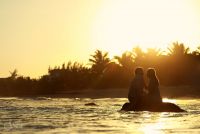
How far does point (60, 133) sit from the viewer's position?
11.8 metres

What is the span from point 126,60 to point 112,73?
8.89ft

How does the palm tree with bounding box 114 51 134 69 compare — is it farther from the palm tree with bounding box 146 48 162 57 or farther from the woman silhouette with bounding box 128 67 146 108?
the woman silhouette with bounding box 128 67 146 108

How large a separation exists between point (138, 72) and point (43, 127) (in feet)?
29.7

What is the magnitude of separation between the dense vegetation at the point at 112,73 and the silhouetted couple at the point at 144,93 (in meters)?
31.6

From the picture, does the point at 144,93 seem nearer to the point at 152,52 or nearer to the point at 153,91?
the point at 153,91

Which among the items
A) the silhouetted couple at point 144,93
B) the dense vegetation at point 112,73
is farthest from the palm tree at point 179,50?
the silhouetted couple at point 144,93

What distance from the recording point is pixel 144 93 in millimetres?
21344

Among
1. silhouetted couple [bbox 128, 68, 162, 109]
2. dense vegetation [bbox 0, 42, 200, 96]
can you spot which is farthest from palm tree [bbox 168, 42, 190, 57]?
silhouetted couple [bbox 128, 68, 162, 109]

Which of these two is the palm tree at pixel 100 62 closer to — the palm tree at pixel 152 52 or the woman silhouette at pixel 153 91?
the palm tree at pixel 152 52

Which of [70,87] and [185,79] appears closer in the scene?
[185,79]

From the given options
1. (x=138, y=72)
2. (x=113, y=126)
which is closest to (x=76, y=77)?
(x=138, y=72)

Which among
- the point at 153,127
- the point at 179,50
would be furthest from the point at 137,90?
the point at 179,50

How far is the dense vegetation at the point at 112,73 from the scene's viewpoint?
2194 inches

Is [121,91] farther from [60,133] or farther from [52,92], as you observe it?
[60,133]
